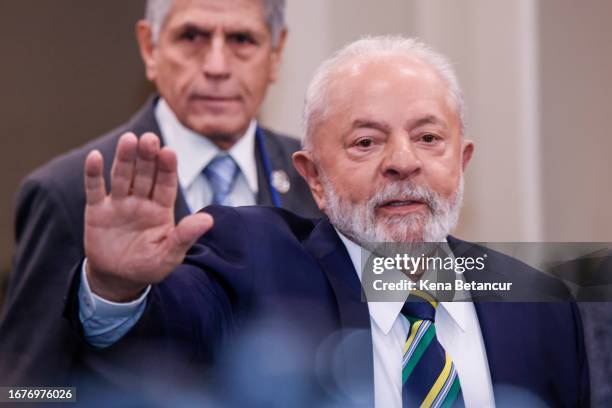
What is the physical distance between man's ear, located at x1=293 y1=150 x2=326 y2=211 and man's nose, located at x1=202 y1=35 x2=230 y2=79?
0.78ft

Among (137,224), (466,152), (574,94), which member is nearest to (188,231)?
(137,224)

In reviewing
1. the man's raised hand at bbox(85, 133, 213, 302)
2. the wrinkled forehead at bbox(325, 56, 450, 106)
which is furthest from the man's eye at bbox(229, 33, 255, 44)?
the man's raised hand at bbox(85, 133, 213, 302)

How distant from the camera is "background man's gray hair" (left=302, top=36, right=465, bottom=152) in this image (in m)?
1.35

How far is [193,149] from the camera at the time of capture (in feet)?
4.99

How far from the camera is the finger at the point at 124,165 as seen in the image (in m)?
1.06

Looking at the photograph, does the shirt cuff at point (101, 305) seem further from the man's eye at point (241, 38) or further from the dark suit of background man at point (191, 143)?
the man's eye at point (241, 38)

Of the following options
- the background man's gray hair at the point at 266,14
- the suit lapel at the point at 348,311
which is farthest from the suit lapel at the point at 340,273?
the background man's gray hair at the point at 266,14

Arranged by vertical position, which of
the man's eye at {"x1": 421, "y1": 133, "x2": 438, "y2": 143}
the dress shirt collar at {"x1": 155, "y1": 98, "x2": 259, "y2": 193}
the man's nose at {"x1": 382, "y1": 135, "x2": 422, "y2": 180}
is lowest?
the man's nose at {"x1": 382, "y1": 135, "x2": 422, "y2": 180}

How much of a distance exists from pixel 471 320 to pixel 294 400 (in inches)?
12.3

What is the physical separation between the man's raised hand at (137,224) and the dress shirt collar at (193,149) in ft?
1.31

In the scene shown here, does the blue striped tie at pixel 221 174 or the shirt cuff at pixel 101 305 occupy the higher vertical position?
the blue striped tie at pixel 221 174

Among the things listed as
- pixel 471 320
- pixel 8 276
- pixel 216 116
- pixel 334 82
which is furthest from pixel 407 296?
pixel 8 276

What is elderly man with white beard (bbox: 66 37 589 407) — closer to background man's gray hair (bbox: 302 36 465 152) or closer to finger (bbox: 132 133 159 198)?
background man's gray hair (bbox: 302 36 465 152)

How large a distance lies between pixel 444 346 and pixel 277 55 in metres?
0.63
